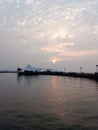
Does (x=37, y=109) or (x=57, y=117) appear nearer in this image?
(x=57, y=117)

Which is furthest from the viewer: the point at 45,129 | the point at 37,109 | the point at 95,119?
the point at 37,109

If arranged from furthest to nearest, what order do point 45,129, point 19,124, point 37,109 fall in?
point 37,109
point 19,124
point 45,129

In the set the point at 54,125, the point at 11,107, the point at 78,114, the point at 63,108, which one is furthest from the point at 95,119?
the point at 11,107

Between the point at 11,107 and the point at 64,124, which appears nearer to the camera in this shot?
the point at 64,124

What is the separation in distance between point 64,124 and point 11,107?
11.3 meters

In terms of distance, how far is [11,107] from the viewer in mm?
36500

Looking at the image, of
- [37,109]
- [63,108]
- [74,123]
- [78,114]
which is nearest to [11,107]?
[37,109]

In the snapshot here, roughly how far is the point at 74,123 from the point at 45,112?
6.03 m

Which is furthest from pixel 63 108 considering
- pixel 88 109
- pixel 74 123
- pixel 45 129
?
pixel 45 129

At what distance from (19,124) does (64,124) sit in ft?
14.0

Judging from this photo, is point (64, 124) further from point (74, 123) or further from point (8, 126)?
point (8, 126)

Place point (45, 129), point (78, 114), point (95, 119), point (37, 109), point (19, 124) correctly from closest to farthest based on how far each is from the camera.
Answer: point (45, 129) → point (19, 124) → point (95, 119) → point (78, 114) → point (37, 109)

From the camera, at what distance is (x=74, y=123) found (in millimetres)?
27672

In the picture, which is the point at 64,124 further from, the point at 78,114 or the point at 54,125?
the point at 78,114
